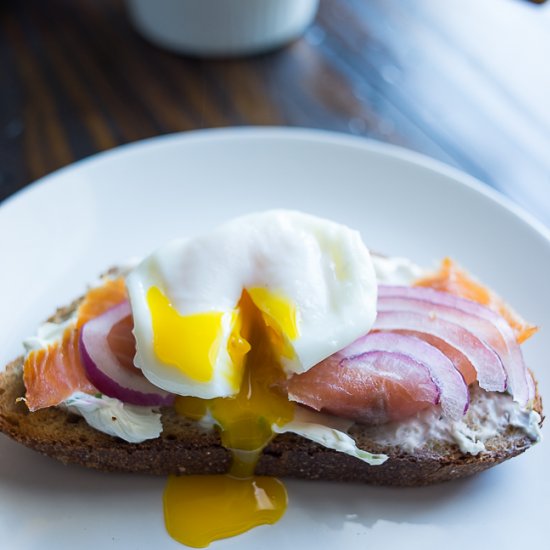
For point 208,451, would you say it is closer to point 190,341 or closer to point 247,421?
point 247,421

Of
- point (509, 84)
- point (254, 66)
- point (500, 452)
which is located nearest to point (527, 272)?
point (500, 452)

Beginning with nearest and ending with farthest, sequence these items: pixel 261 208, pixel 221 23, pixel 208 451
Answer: pixel 208 451, pixel 261 208, pixel 221 23

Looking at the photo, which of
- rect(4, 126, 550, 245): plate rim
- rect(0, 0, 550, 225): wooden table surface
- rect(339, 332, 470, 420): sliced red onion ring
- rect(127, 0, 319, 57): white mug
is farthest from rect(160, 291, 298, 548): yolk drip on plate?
rect(127, 0, 319, 57): white mug

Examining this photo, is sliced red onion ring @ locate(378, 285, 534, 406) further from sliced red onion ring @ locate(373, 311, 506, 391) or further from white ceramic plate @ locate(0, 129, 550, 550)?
white ceramic plate @ locate(0, 129, 550, 550)

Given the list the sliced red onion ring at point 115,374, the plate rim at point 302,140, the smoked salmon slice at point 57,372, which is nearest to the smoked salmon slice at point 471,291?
the plate rim at point 302,140

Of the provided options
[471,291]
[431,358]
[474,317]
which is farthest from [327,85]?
[431,358]
